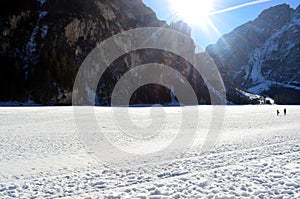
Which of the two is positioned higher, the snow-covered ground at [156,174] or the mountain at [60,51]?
the mountain at [60,51]

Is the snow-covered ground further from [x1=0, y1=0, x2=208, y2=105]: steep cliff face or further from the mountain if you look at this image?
the mountain

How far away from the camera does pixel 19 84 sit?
283 feet

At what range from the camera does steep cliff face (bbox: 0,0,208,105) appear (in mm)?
87312

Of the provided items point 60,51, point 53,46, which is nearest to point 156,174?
point 60,51

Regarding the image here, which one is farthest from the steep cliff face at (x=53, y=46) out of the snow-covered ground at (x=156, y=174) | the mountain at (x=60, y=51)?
the snow-covered ground at (x=156, y=174)

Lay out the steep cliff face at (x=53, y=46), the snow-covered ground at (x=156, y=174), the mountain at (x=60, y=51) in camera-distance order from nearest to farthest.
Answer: the snow-covered ground at (x=156, y=174), the steep cliff face at (x=53, y=46), the mountain at (x=60, y=51)

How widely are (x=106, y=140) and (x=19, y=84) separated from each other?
78268 millimetres

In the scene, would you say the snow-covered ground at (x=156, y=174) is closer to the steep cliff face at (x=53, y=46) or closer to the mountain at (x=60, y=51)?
the steep cliff face at (x=53, y=46)

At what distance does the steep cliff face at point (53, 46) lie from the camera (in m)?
87.3

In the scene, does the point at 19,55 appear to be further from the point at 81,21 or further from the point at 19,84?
the point at 81,21

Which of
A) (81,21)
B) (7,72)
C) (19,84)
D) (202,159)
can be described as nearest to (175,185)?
(202,159)

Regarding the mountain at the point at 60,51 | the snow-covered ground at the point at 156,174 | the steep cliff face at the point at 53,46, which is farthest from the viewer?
the mountain at the point at 60,51

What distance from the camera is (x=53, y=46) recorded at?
97.3 m

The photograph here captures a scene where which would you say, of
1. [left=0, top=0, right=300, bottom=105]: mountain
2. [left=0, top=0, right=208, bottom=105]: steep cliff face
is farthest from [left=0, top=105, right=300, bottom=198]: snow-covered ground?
[left=0, top=0, right=300, bottom=105]: mountain
